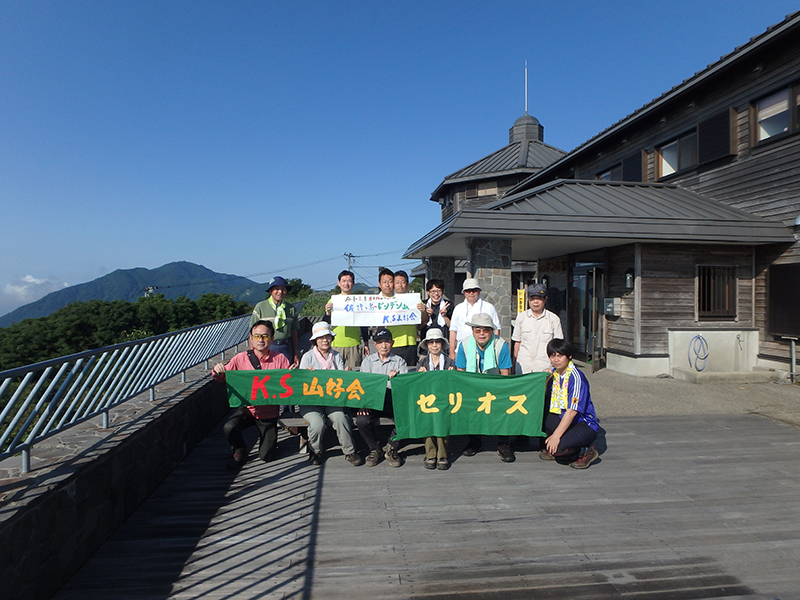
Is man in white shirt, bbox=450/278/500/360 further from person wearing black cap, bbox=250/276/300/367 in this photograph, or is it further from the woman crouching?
person wearing black cap, bbox=250/276/300/367

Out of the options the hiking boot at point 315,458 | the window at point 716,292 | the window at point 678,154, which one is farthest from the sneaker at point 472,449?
the window at point 678,154

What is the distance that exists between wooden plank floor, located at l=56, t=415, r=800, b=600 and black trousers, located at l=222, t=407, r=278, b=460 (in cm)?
19

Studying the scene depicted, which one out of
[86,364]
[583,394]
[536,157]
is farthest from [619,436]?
[536,157]

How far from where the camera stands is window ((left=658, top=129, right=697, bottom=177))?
1120 centimetres

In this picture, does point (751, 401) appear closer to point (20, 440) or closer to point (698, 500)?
point (698, 500)

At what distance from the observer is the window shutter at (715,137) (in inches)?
391

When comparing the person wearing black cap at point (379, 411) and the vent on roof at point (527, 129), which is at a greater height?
the vent on roof at point (527, 129)

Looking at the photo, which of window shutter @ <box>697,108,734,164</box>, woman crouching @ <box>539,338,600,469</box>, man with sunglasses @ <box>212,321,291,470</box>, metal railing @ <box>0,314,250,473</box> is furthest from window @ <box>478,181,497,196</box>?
man with sunglasses @ <box>212,321,291,470</box>

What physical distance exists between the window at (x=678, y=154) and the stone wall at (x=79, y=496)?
12561 millimetres

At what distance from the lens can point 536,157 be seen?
75.6 feet

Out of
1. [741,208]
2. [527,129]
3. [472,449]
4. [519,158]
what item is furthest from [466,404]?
[527,129]

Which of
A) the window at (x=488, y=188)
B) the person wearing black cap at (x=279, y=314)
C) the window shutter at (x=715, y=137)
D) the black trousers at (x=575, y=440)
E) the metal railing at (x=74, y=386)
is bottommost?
the black trousers at (x=575, y=440)

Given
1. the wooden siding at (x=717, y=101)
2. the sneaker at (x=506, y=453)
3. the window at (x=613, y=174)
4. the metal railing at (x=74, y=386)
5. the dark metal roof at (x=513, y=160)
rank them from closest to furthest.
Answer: the metal railing at (x=74, y=386) → the sneaker at (x=506, y=453) → the wooden siding at (x=717, y=101) → the window at (x=613, y=174) → the dark metal roof at (x=513, y=160)

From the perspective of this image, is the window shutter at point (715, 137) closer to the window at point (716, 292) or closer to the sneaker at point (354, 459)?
the window at point (716, 292)
